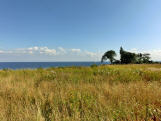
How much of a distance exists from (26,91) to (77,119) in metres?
2.39

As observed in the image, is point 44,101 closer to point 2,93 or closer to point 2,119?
point 2,119

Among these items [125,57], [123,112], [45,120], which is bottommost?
[45,120]

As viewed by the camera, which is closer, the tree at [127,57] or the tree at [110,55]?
the tree at [127,57]

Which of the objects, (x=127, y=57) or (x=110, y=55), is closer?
(x=127, y=57)

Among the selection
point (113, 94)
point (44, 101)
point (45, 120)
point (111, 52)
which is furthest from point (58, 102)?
point (111, 52)

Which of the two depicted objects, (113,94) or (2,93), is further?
(2,93)

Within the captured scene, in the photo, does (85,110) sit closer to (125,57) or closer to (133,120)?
(133,120)

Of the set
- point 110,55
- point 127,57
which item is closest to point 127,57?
point 127,57

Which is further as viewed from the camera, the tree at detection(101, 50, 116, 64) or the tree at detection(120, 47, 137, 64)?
the tree at detection(101, 50, 116, 64)

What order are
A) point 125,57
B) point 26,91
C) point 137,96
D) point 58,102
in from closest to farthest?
point 58,102 → point 137,96 → point 26,91 → point 125,57

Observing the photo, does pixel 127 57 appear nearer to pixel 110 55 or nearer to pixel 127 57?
pixel 127 57

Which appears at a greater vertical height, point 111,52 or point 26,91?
point 111,52

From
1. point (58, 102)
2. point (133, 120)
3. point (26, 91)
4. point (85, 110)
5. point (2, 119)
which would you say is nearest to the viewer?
point (133, 120)

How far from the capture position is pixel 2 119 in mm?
1865
